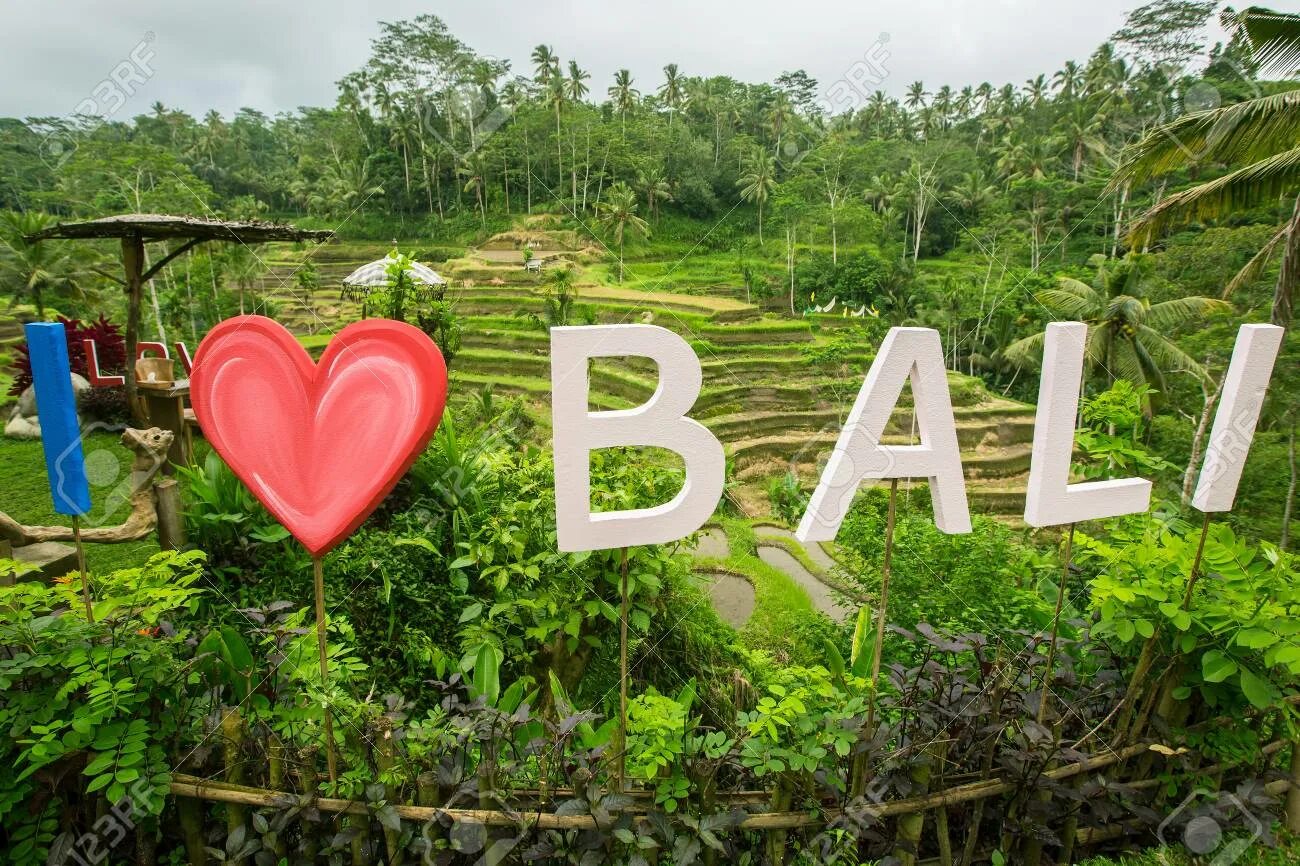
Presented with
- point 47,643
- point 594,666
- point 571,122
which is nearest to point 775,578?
point 594,666

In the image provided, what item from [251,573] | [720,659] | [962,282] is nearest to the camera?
[251,573]

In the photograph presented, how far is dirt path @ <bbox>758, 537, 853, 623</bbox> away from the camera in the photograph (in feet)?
24.4

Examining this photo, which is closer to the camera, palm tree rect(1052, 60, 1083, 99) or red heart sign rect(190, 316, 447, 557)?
red heart sign rect(190, 316, 447, 557)

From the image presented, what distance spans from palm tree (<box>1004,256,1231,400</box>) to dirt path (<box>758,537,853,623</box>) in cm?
604

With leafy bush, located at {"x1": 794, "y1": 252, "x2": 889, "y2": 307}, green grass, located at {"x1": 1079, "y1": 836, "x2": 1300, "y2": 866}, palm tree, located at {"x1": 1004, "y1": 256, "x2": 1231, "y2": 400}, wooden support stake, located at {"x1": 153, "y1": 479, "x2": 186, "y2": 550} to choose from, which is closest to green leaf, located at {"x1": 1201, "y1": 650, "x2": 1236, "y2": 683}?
green grass, located at {"x1": 1079, "y1": 836, "x2": 1300, "y2": 866}

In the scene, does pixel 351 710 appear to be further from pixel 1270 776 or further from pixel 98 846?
pixel 1270 776

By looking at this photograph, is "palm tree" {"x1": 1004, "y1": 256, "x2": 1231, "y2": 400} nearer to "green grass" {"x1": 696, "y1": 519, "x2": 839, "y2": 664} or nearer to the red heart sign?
"green grass" {"x1": 696, "y1": 519, "x2": 839, "y2": 664}

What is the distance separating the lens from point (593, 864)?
146cm

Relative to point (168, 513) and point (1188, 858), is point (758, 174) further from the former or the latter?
point (1188, 858)

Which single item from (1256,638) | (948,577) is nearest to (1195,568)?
(1256,638)

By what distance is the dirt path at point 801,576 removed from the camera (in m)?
7.43

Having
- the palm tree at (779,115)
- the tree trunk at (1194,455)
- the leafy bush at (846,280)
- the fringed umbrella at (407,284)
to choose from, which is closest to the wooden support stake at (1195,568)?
the tree trunk at (1194,455)

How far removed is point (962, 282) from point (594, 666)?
18398 millimetres

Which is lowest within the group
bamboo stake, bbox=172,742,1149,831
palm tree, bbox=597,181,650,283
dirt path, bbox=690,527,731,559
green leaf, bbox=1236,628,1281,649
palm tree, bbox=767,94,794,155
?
dirt path, bbox=690,527,731,559
